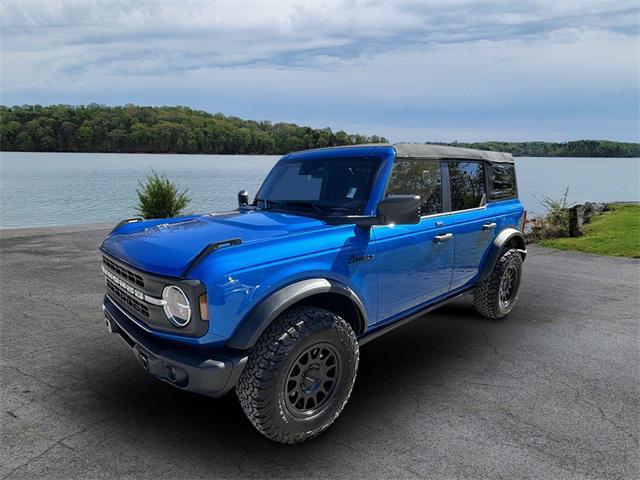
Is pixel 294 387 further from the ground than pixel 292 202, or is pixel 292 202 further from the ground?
pixel 292 202

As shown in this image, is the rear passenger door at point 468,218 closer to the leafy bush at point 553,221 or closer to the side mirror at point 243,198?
the side mirror at point 243,198

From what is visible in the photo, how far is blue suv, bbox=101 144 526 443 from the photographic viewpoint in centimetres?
259

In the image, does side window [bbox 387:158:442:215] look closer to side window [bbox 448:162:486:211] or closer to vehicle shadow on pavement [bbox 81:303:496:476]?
side window [bbox 448:162:486:211]

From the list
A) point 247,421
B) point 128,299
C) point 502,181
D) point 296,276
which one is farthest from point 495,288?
point 128,299

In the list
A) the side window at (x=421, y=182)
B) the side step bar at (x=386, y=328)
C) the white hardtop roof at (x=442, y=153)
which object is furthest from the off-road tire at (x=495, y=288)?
the side window at (x=421, y=182)

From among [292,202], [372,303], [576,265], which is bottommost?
[576,265]

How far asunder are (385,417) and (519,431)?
2.93 ft

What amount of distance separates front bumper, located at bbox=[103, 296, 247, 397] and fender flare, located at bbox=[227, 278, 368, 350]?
10 centimetres

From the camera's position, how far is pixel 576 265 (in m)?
8.62

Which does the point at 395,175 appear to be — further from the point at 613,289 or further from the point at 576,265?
the point at 576,265

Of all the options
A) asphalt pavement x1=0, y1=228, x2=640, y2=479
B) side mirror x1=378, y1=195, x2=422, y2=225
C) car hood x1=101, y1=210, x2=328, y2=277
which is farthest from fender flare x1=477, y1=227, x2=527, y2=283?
car hood x1=101, y1=210, x2=328, y2=277

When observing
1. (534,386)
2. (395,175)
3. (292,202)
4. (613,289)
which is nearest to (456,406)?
(534,386)

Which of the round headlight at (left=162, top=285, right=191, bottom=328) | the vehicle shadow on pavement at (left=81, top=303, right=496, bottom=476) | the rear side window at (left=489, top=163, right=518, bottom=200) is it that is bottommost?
the vehicle shadow on pavement at (left=81, top=303, right=496, bottom=476)

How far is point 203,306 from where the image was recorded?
2.51 m
